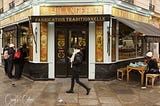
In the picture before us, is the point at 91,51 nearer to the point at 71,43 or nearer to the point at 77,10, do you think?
the point at 71,43

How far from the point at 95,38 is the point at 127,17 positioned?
3012 mm

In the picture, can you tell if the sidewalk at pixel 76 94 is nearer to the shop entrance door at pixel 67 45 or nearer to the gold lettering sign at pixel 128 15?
the shop entrance door at pixel 67 45

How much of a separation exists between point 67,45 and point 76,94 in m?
3.35

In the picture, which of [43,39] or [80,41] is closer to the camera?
[43,39]

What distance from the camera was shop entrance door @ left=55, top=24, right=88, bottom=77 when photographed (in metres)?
12.5

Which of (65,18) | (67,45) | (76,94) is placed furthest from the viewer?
(67,45)

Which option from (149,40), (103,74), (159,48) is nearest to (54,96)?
(103,74)

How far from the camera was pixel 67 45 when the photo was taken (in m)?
12.5

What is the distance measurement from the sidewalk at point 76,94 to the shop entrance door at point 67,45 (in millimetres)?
513

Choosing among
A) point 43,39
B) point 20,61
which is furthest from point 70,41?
point 20,61

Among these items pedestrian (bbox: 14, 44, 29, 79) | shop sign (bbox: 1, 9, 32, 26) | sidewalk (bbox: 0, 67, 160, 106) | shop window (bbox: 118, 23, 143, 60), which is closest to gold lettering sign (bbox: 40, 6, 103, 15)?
shop sign (bbox: 1, 9, 32, 26)

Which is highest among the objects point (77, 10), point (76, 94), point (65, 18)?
point (77, 10)

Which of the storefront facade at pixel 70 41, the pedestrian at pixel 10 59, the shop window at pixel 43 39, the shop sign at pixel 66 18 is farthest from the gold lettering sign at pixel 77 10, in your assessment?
the pedestrian at pixel 10 59

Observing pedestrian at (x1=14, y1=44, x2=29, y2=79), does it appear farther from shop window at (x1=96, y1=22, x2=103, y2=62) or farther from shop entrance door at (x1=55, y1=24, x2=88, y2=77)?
shop window at (x1=96, y1=22, x2=103, y2=62)
